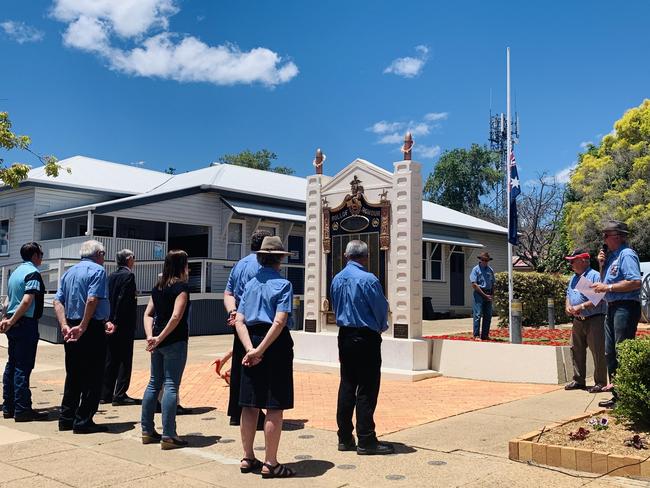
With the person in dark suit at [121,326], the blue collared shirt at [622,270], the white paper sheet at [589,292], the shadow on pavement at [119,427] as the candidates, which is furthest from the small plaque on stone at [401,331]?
the shadow on pavement at [119,427]

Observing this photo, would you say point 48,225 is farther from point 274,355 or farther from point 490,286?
point 274,355

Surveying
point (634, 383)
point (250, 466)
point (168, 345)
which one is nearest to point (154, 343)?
point (168, 345)

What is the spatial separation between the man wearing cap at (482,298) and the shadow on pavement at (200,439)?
21.5 ft

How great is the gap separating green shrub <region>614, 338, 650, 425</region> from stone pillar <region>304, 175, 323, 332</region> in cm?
612

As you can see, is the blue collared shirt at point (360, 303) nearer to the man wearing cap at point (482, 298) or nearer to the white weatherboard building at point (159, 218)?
the man wearing cap at point (482, 298)

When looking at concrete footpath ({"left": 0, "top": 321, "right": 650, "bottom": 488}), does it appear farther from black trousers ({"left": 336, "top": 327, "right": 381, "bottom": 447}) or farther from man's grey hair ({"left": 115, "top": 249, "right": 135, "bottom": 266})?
man's grey hair ({"left": 115, "top": 249, "right": 135, "bottom": 266})

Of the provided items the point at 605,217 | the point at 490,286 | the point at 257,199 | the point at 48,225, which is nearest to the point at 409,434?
the point at 490,286

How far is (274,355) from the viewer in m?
4.71

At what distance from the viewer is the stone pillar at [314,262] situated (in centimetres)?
1098

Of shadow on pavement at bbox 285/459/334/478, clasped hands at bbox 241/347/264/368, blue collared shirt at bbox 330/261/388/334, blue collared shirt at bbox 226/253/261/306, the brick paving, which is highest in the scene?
blue collared shirt at bbox 226/253/261/306

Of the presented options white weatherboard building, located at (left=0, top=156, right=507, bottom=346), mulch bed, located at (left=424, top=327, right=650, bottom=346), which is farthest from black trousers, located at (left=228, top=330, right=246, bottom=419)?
white weatherboard building, located at (left=0, top=156, right=507, bottom=346)

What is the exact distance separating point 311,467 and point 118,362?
3.65 m

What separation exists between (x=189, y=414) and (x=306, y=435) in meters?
1.67

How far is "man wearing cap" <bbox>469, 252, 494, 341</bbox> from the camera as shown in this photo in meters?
11.4
